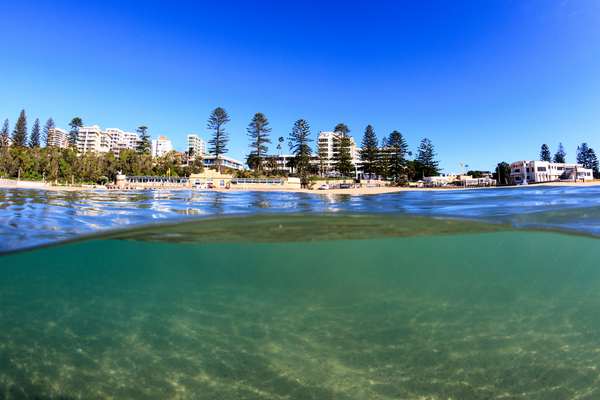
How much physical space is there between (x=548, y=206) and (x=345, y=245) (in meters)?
6.49

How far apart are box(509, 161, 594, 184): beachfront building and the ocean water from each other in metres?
68.9

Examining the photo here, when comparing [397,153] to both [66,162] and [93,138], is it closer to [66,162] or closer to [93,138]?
[66,162]

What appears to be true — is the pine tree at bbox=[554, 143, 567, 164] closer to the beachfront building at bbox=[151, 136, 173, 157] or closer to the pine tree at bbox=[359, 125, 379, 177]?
the pine tree at bbox=[359, 125, 379, 177]

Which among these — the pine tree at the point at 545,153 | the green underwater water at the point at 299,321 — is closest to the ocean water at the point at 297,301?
the green underwater water at the point at 299,321

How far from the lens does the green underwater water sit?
489cm

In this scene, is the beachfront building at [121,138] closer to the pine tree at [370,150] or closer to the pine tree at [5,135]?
the pine tree at [5,135]

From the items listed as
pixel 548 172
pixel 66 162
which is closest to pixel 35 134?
pixel 66 162

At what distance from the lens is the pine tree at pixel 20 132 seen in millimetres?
85750

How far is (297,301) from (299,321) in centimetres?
247

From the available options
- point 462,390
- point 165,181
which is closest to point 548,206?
point 462,390

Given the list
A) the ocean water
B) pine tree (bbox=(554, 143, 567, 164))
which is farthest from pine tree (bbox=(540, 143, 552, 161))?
the ocean water

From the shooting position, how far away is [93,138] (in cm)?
13525

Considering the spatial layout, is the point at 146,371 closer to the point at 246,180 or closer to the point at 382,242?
the point at 382,242

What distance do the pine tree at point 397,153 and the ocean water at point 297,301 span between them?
55.8 m
